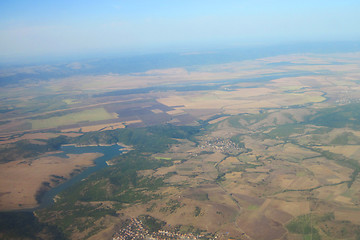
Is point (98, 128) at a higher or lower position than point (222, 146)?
higher

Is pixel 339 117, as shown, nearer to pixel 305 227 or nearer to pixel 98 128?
pixel 305 227

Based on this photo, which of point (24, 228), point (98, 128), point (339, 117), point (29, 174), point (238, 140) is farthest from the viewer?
point (98, 128)

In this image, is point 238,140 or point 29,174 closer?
point 29,174

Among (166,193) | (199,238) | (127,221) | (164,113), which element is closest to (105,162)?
(166,193)

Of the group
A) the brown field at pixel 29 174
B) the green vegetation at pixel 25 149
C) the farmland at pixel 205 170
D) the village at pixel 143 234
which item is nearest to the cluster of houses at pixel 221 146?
the farmland at pixel 205 170

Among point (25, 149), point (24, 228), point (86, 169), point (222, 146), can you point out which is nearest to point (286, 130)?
point (222, 146)

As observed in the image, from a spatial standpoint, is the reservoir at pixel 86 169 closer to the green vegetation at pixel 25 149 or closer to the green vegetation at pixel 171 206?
the green vegetation at pixel 25 149
